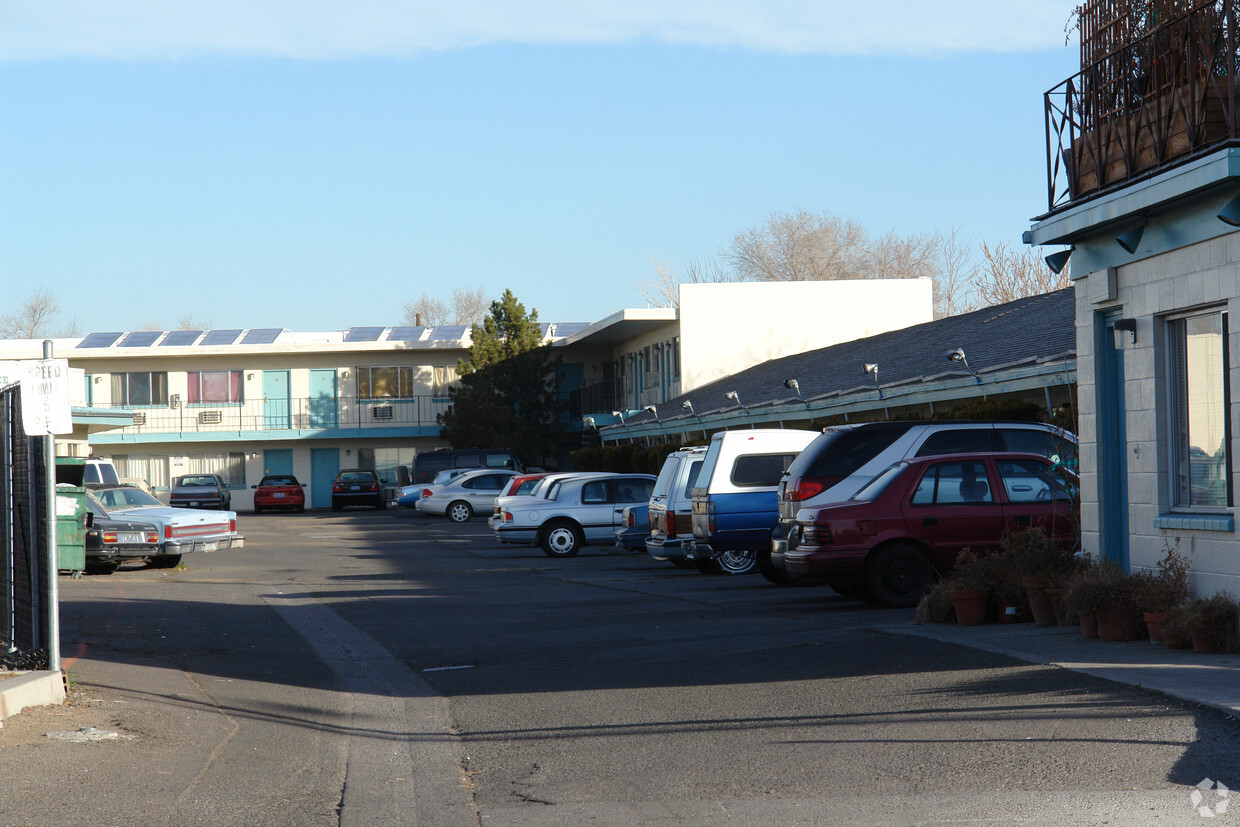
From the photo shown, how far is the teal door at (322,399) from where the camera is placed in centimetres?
5834

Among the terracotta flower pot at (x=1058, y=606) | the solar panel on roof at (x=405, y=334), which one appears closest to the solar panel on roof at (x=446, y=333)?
the solar panel on roof at (x=405, y=334)

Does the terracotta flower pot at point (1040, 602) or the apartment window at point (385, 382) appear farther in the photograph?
the apartment window at point (385, 382)

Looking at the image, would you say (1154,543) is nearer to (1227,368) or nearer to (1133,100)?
(1227,368)

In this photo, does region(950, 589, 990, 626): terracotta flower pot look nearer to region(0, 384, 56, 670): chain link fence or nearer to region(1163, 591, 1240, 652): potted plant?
region(1163, 591, 1240, 652): potted plant

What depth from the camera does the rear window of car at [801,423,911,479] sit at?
14.4m

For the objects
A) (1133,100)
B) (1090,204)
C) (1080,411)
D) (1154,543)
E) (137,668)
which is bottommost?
(137,668)

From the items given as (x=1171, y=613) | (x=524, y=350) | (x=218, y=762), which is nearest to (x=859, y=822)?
(x=218, y=762)

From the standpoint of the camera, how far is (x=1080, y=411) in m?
12.1

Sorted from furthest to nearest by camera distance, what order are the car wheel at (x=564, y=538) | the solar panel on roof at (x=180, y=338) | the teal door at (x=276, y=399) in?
the solar panel on roof at (x=180, y=338)
the teal door at (x=276, y=399)
the car wheel at (x=564, y=538)

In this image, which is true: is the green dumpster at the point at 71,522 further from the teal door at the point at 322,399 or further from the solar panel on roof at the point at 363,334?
the solar panel on roof at the point at 363,334

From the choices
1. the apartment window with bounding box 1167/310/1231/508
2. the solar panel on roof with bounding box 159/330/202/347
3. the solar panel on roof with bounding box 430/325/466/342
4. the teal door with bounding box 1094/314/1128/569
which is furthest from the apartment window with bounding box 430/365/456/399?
the apartment window with bounding box 1167/310/1231/508

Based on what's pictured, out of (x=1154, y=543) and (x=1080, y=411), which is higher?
(x=1080, y=411)

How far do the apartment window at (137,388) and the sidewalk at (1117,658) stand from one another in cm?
5176

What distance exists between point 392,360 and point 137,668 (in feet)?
161
